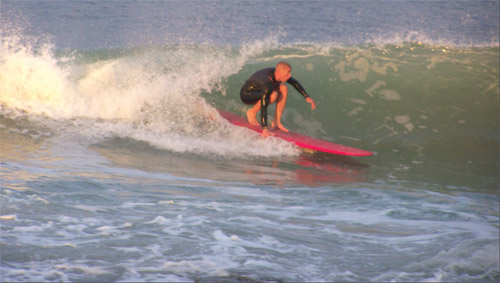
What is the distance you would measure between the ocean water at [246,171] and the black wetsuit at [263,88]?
16.7 inches

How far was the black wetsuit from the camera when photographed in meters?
6.34

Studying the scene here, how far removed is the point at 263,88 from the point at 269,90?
0.08 m

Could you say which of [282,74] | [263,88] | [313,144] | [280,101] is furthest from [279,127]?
[282,74]

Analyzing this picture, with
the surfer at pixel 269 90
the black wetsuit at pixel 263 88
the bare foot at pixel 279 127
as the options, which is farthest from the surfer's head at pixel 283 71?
the bare foot at pixel 279 127

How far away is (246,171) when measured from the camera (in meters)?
5.42

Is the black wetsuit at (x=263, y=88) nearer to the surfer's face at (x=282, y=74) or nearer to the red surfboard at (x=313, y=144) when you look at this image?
the surfer's face at (x=282, y=74)

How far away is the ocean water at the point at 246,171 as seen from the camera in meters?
3.03

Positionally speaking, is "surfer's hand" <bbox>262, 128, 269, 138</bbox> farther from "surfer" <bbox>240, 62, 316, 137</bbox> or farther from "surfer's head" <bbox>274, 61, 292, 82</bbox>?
"surfer's head" <bbox>274, 61, 292, 82</bbox>

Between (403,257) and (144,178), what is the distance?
243 centimetres

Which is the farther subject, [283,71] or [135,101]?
[135,101]

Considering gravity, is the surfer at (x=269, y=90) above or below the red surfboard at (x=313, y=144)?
above

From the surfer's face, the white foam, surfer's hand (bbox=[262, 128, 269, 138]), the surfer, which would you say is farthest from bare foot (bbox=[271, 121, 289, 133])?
the surfer's face

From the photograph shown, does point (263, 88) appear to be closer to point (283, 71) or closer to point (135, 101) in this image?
point (283, 71)

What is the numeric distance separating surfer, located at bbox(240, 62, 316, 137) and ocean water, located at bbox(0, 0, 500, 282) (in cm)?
39
